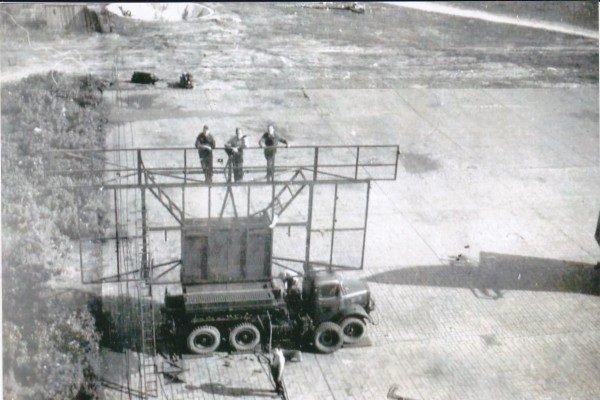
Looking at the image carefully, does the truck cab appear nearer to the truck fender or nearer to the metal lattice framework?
the truck fender

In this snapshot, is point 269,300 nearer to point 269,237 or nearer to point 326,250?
point 269,237

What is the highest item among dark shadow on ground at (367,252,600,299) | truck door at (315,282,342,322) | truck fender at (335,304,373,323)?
truck door at (315,282,342,322)

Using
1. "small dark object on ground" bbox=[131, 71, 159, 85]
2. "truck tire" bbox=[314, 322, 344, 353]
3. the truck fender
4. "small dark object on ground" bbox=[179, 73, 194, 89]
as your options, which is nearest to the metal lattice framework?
the truck fender

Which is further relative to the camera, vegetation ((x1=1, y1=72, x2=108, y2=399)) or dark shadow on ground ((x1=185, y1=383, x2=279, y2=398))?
dark shadow on ground ((x1=185, y1=383, x2=279, y2=398))

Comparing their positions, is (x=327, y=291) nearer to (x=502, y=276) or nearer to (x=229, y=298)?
(x=229, y=298)

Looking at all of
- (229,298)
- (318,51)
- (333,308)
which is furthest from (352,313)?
(318,51)

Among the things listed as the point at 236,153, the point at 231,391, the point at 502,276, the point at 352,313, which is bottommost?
the point at 231,391
